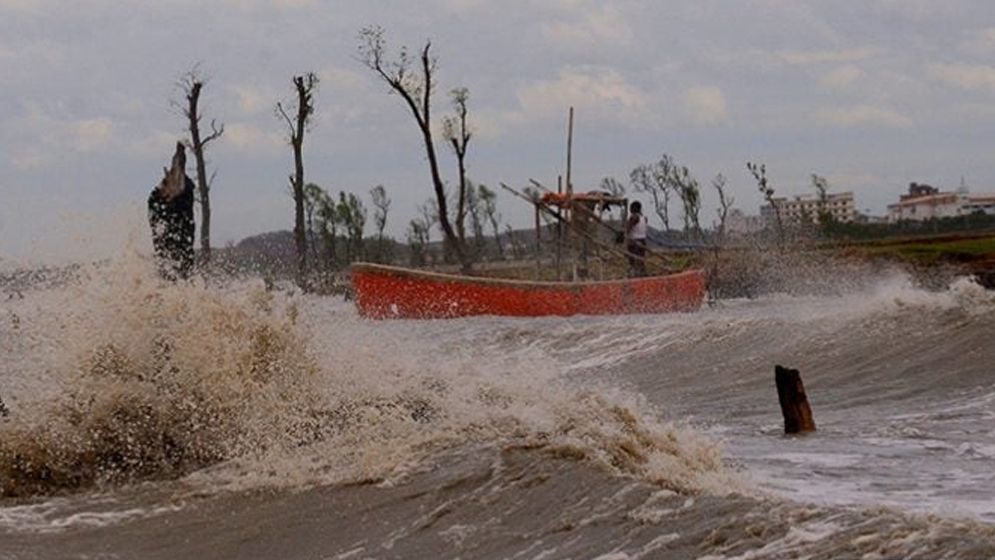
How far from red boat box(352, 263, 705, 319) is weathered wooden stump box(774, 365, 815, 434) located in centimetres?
1605

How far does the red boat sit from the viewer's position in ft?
86.7

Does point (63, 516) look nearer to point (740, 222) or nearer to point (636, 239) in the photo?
point (636, 239)

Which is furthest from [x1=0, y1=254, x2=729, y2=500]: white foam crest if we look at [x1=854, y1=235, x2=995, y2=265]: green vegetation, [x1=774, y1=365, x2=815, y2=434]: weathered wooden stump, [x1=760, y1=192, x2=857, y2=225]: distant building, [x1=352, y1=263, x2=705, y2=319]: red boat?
[x1=760, y1=192, x2=857, y2=225]: distant building

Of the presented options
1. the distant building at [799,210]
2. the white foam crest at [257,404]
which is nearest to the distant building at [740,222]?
the distant building at [799,210]

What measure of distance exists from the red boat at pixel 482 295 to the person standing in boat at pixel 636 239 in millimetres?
1115

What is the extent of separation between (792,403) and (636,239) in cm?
1822

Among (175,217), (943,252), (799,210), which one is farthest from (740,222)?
(175,217)

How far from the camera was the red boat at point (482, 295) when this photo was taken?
26422 mm

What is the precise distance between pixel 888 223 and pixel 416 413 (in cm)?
6059

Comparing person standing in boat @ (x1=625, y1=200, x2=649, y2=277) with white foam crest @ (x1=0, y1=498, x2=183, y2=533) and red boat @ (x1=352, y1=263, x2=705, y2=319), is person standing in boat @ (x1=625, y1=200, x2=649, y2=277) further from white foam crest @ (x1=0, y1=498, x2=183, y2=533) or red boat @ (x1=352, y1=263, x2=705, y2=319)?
white foam crest @ (x1=0, y1=498, x2=183, y2=533)

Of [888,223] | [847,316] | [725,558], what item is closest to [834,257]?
[847,316]

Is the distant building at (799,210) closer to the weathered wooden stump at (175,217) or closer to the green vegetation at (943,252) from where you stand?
the green vegetation at (943,252)

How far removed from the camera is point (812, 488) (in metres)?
7.55

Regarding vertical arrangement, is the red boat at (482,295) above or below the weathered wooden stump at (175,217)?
below
